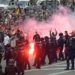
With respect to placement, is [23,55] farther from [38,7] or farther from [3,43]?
[38,7]

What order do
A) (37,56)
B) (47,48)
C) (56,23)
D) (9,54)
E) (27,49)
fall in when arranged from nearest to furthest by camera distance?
1. (9,54)
2. (27,49)
3. (37,56)
4. (47,48)
5. (56,23)

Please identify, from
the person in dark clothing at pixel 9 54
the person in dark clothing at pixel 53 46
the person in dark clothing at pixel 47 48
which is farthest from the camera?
the person in dark clothing at pixel 53 46

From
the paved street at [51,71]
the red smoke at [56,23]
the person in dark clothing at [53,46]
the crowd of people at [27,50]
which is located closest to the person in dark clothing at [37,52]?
the crowd of people at [27,50]

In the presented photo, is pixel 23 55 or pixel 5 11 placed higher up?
pixel 5 11

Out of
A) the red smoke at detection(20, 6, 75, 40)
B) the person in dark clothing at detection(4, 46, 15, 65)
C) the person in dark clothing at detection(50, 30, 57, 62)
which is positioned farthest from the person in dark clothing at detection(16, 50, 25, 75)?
the red smoke at detection(20, 6, 75, 40)

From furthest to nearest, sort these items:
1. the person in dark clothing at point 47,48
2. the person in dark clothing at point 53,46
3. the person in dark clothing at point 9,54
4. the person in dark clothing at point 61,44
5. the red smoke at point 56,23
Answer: the red smoke at point 56,23, the person in dark clothing at point 61,44, the person in dark clothing at point 53,46, the person in dark clothing at point 47,48, the person in dark clothing at point 9,54

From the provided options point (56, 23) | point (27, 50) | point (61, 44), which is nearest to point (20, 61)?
point (27, 50)

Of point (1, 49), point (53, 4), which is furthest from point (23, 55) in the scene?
point (53, 4)

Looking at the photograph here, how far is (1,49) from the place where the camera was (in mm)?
26000

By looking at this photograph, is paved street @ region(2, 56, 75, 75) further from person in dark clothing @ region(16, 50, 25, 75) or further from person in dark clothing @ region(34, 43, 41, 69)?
person in dark clothing @ region(16, 50, 25, 75)

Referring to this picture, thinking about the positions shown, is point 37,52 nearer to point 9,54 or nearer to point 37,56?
point 37,56

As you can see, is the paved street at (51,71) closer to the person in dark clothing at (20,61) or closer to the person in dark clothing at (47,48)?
the person in dark clothing at (47,48)

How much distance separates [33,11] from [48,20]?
6.74 feet

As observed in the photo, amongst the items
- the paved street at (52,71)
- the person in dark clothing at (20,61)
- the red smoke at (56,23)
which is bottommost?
the paved street at (52,71)
